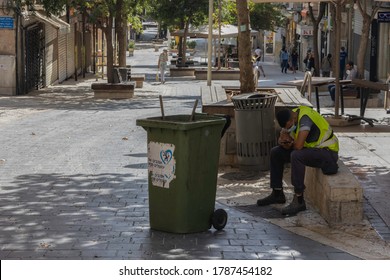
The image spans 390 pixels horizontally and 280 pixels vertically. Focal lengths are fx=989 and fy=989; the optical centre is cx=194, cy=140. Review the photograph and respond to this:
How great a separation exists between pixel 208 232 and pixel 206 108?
4317mm

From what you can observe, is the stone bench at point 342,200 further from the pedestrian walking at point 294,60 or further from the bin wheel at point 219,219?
the pedestrian walking at point 294,60

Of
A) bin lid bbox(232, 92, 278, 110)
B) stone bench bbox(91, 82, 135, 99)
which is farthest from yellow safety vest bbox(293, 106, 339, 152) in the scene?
stone bench bbox(91, 82, 135, 99)

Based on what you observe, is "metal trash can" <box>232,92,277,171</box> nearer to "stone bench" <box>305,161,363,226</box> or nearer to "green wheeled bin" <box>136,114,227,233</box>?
"stone bench" <box>305,161,363,226</box>

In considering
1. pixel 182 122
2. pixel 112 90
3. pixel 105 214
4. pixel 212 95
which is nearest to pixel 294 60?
pixel 112 90

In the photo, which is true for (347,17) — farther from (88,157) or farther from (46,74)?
(88,157)

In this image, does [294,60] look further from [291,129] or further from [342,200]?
[342,200]

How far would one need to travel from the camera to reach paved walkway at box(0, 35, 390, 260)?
8.33 m

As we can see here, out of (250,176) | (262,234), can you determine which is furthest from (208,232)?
(250,176)

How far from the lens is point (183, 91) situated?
121 feet

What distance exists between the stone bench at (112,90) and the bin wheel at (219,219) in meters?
22.7

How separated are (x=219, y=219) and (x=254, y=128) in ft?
11.4

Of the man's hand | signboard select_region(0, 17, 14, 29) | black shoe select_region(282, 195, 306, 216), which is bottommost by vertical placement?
black shoe select_region(282, 195, 306, 216)

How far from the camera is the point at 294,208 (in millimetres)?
9992

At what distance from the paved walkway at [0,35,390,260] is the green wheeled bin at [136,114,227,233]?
14 cm
